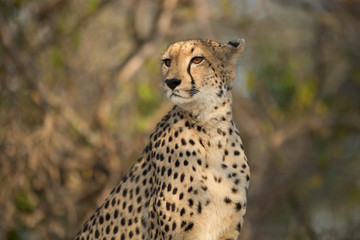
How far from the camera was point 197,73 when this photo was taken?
180 inches

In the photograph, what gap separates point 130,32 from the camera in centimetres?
1133

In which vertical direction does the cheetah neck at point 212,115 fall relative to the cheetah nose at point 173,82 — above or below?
below

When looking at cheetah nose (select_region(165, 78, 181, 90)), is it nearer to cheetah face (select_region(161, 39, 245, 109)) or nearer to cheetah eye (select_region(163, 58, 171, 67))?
cheetah face (select_region(161, 39, 245, 109))

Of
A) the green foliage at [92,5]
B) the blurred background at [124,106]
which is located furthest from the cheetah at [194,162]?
the green foliage at [92,5]

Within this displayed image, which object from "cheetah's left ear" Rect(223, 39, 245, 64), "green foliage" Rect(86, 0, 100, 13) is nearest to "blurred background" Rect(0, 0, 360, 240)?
"green foliage" Rect(86, 0, 100, 13)

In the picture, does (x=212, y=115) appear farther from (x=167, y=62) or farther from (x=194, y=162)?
(x=167, y=62)

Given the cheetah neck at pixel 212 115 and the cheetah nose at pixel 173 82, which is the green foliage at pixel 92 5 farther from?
the cheetah nose at pixel 173 82

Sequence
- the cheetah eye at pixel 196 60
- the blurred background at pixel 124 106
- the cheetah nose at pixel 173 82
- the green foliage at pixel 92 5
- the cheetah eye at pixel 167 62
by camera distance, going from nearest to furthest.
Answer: the cheetah nose at pixel 173 82
the cheetah eye at pixel 196 60
the cheetah eye at pixel 167 62
the blurred background at pixel 124 106
the green foliage at pixel 92 5

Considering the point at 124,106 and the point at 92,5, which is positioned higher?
the point at 92,5

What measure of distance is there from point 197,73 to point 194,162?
0.59m

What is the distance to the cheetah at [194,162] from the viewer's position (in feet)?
14.8

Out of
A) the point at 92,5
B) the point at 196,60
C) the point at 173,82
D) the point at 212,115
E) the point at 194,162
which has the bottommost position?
the point at 194,162

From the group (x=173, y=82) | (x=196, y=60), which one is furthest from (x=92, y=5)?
(x=173, y=82)

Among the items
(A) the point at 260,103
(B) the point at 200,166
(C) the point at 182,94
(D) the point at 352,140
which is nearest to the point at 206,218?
(B) the point at 200,166
